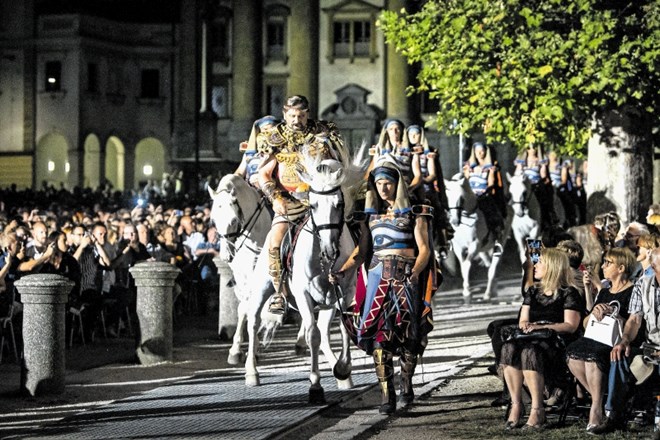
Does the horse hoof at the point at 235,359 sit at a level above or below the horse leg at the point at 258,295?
below

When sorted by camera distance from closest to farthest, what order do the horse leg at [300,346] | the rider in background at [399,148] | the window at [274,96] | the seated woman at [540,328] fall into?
the seated woman at [540,328] < the horse leg at [300,346] < the rider in background at [399,148] < the window at [274,96]

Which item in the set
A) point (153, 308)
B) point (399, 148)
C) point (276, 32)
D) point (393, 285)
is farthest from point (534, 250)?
point (276, 32)

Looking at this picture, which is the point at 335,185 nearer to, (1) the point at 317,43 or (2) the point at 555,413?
(2) the point at 555,413

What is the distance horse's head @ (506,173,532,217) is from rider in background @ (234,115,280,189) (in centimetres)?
1200

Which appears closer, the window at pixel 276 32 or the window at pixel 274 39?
the window at pixel 276 32

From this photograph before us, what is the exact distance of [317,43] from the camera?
74.6 m

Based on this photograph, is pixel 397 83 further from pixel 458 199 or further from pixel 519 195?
pixel 458 199

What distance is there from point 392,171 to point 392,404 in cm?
208

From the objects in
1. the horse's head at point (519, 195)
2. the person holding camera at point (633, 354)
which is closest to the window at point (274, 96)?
the horse's head at point (519, 195)

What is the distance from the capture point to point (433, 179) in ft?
71.7

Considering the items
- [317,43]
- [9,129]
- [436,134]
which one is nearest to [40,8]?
[9,129]

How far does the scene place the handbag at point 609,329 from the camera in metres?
11.4

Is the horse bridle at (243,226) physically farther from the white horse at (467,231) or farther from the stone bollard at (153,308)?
the white horse at (467,231)

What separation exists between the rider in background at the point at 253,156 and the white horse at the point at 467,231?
9274 millimetres
